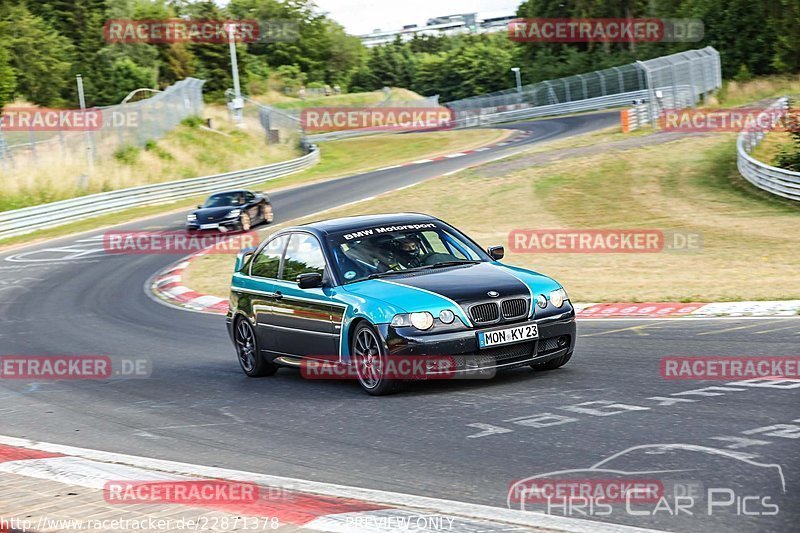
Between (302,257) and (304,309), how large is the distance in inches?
21.4

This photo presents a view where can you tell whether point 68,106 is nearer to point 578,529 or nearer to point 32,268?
point 32,268

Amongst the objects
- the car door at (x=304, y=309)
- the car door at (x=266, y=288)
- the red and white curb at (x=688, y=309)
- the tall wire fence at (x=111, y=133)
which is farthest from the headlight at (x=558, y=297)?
the tall wire fence at (x=111, y=133)

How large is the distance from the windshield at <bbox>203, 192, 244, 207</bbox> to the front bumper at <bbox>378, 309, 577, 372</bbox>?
73.5 feet

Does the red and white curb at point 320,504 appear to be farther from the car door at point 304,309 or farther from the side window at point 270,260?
the side window at point 270,260

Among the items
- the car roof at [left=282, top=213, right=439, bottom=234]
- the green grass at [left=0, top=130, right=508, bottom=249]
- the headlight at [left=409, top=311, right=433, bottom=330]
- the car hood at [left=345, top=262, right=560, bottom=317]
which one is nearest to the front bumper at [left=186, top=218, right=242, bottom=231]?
the green grass at [left=0, top=130, right=508, bottom=249]

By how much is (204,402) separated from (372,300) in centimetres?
192

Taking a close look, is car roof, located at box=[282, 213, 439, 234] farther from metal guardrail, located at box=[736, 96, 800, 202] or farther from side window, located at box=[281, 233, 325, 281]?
metal guardrail, located at box=[736, 96, 800, 202]

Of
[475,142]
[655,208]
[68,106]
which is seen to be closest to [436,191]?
[655,208]

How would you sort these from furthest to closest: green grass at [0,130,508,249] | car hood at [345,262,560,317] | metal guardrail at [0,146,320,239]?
green grass at [0,130,508,249], metal guardrail at [0,146,320,239], car hood at [345,262,560,317]

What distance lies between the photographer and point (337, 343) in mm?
9383

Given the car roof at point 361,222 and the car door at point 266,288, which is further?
the car door at point 266,288

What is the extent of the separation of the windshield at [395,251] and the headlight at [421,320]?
0.99 m

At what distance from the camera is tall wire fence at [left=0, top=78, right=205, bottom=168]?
38.2 m

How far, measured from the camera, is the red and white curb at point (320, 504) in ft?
16.3
